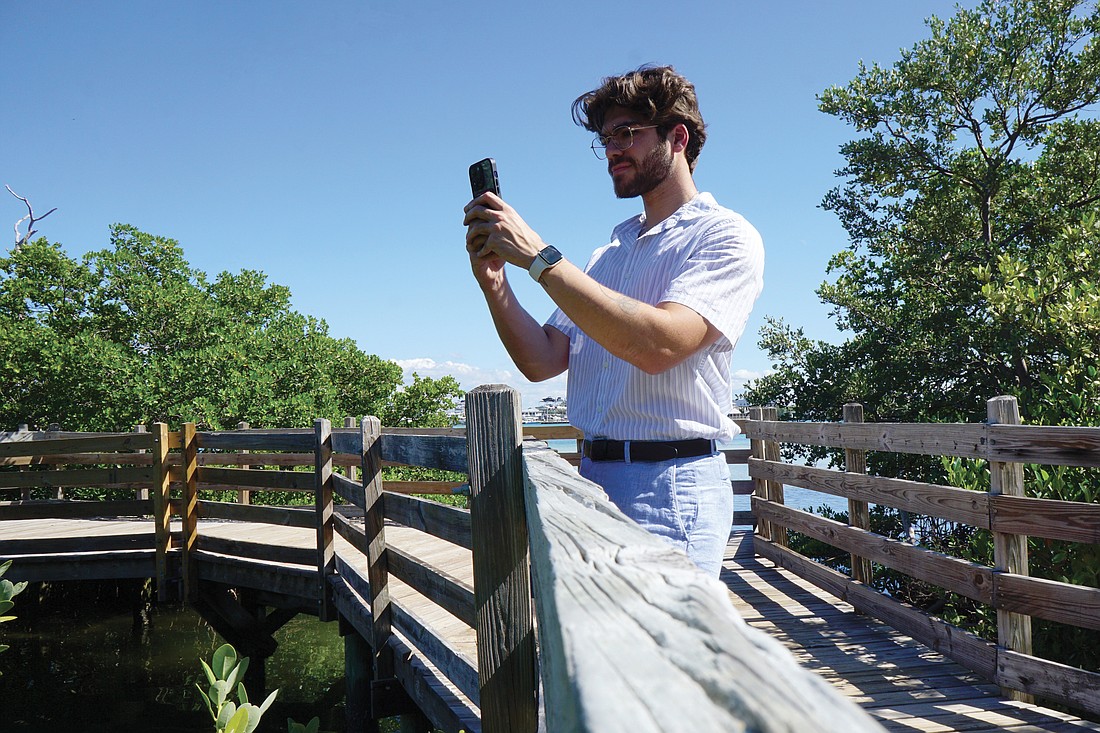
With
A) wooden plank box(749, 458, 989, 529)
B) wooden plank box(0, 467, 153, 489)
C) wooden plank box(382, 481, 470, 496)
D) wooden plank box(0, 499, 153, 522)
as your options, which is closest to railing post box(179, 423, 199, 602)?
wooden plank box(0, 467, 153, 489)

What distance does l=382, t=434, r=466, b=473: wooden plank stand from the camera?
3258 mm

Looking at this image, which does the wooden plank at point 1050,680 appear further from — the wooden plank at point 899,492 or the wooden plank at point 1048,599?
the wooden plank at point 899,492

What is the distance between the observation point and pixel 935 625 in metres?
4.49

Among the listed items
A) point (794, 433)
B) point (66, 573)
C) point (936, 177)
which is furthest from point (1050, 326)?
point (66, 573)

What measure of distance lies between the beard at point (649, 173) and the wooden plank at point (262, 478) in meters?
5.04

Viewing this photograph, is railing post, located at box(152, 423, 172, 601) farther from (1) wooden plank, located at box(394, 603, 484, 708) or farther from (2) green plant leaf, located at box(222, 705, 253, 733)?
Result: (2) green plant leaf, located at box(222, 705, 253, 733)

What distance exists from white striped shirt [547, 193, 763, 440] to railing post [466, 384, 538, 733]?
0.65 ft

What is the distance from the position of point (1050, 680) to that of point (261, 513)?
6.14 meters

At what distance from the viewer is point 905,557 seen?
4789 mm

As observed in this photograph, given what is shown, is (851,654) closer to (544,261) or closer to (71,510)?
(544,261)

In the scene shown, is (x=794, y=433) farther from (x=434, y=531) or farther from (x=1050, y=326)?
(x=434, y=531)

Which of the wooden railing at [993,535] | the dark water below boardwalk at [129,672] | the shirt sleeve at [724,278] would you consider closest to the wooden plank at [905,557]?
the wooden railing at [993,535]

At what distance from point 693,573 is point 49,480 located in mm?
9861

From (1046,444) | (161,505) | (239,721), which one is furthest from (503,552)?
(161,505)
